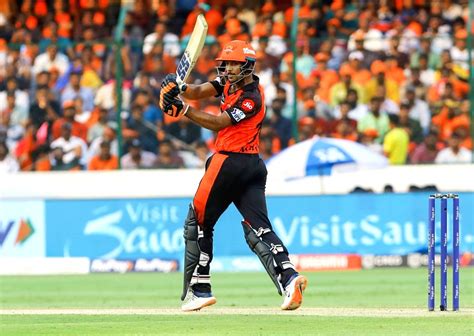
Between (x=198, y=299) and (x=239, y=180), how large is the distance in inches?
40.0

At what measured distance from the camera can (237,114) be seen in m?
Answer: 8.75

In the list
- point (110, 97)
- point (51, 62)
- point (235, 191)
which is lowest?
point (235, 191)

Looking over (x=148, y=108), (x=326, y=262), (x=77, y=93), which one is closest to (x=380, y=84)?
(x=326, y=262)

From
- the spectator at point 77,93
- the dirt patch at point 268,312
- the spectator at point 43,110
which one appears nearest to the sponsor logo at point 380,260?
the spectator at point 77,93

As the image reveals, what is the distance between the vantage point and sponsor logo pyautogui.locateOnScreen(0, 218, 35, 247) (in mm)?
16531

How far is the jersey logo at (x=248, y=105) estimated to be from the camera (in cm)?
880

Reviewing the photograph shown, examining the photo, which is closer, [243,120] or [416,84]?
[243,120]

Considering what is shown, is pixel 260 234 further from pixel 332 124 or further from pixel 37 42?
pixel 37 42

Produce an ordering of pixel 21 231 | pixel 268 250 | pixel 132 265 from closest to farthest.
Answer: pixel 268 250 < pixel 132 265 < pixel 21 231

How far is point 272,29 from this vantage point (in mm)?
18391

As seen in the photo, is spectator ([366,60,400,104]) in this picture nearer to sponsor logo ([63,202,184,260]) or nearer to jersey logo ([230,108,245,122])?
sponsor logo ([63,202,184,260])

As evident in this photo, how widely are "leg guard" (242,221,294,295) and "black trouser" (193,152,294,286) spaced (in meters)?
0.02

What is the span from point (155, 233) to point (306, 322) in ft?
26.4

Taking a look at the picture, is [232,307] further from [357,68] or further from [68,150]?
[68,150]
